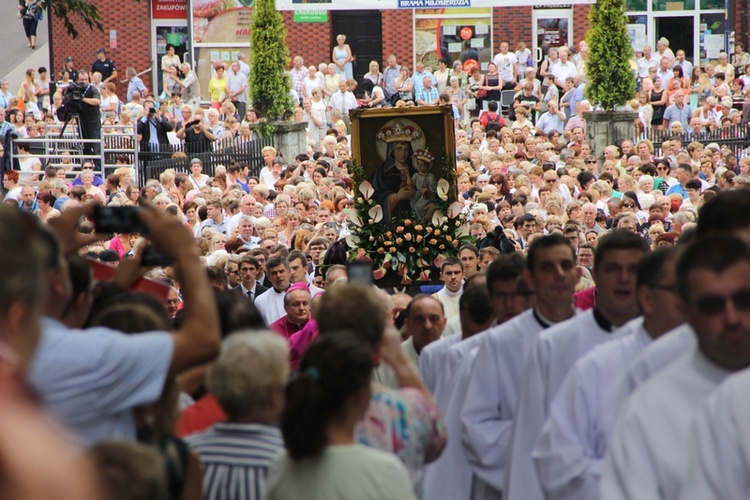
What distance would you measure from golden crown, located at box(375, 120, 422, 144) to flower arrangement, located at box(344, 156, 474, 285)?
15.2 inches

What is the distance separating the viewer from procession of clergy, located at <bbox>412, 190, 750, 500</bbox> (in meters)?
3.60

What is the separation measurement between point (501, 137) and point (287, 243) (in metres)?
9.38

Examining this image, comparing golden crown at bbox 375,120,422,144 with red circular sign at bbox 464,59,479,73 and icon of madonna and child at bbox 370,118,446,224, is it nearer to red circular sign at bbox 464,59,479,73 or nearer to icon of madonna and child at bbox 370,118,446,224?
icon of madonna and child at bbox 370,118,446,224

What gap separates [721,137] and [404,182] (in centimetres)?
1470

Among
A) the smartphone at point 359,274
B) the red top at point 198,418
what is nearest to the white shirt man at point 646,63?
the smartphone at point 359,274

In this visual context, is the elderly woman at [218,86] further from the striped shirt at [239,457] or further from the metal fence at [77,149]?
the striped shirt at [239,457]

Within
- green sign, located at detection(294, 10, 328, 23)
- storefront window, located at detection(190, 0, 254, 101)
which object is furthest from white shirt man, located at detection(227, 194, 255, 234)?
green sign, located at detection(294, 10, 328, 23)

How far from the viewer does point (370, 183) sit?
13.3 meters

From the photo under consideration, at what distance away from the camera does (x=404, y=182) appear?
13.3 meters

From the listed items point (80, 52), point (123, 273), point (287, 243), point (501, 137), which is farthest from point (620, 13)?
point (123, 273)

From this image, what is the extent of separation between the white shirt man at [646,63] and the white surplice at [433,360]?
25.3m

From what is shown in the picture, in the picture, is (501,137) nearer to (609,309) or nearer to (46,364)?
(609,309)

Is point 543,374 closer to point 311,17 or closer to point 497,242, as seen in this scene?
point 497,242

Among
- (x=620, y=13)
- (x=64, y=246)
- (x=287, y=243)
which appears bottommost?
(x=287, y=243)
